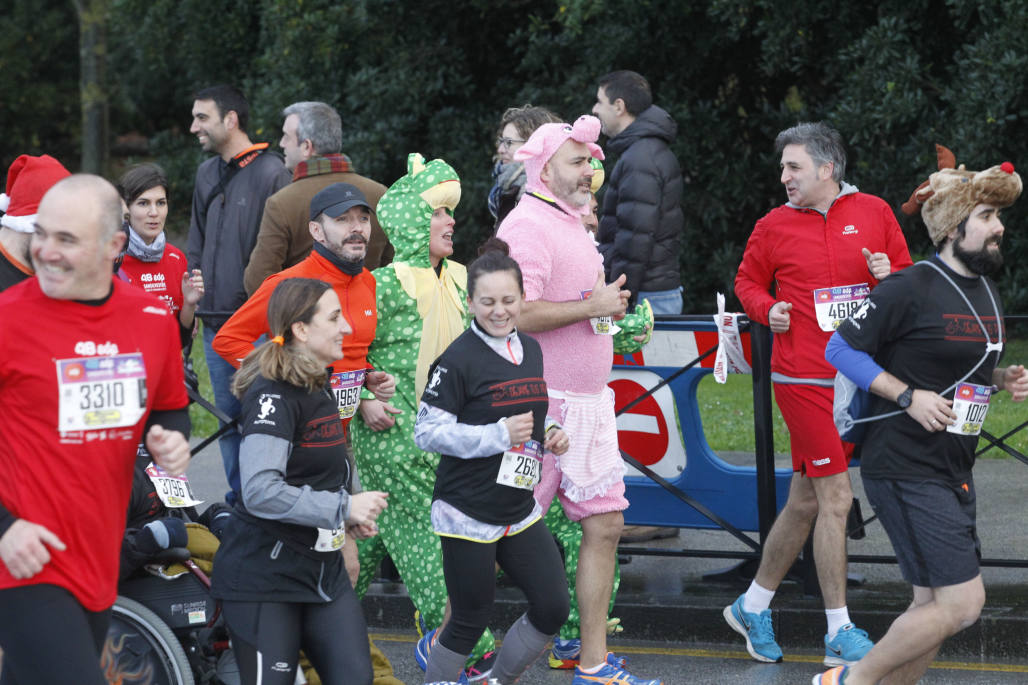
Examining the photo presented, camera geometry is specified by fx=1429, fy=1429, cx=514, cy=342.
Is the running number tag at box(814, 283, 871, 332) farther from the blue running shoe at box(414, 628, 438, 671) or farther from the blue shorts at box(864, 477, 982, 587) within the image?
the blue running shoe at box(414, 628, 438, 671)

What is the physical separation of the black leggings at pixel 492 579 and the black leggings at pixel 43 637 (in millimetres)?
1457

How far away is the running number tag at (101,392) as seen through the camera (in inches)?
143

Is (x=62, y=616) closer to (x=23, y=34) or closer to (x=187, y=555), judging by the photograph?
(x=187, y=555)

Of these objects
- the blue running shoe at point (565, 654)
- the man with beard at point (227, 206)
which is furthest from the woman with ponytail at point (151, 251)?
the blue running shoe at point (565, 654)

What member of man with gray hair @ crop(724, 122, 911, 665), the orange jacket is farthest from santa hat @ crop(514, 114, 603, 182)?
man with gray hair @ crop(724, 122, 911, 665)

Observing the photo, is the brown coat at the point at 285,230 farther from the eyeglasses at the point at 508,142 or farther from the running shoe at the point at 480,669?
the running shoe at the point at 480,669

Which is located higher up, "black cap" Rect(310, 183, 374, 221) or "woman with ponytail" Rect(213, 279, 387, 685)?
"black cap" Rect(310, 183, 374, 221)

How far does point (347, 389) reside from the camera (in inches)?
212

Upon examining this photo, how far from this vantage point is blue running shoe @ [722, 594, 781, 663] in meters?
5.91

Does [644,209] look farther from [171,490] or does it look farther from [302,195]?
[171,490]

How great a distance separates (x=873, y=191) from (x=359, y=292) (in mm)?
9442

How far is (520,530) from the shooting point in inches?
191

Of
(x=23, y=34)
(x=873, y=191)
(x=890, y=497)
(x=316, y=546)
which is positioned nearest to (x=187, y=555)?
(x=316, y=546)

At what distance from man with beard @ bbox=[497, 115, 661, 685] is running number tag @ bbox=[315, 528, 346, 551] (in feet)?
4.04
